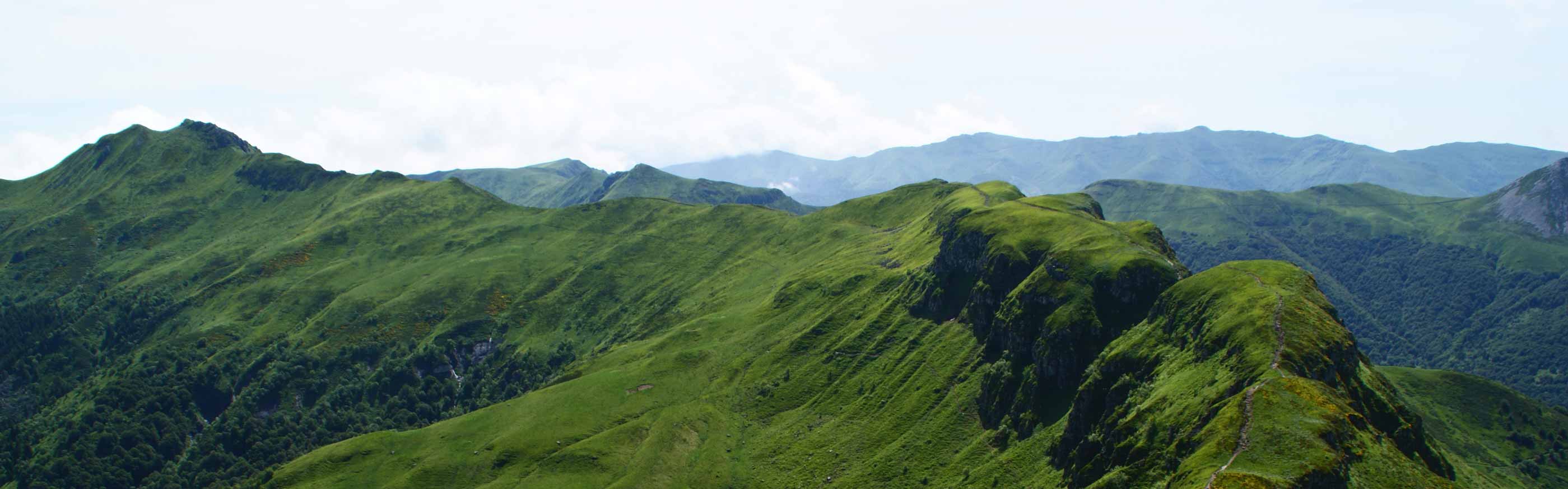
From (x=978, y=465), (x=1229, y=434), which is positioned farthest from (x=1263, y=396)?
(x=978, y=465)

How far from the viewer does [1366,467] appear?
115 meters

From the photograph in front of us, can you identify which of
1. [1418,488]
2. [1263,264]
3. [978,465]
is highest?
[1263,264]

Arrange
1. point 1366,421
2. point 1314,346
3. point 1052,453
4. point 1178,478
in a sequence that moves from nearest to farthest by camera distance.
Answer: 1. point 1178,478
2. point 1366,421
3. point 1314,346
4. point 1052,453

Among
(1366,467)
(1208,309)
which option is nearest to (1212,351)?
(1208,309)

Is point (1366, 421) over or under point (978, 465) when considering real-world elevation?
over

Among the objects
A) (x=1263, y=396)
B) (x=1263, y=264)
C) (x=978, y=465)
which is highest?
(x=1263, y=264)

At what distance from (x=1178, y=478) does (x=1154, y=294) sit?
75585mm

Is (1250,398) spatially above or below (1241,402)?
above

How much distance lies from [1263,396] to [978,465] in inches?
3129

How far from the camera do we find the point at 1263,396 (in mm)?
125375

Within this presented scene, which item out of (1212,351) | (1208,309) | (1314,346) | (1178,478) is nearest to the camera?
(1178,478)

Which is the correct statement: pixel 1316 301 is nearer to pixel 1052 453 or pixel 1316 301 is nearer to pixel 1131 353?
pixel 1131 353

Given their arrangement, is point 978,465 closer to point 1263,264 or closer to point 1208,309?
point 1208,309

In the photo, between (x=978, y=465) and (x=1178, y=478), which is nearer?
(x=1178, y=478)
